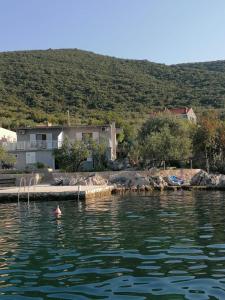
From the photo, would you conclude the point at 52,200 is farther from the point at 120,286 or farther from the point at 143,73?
the point at 143,73

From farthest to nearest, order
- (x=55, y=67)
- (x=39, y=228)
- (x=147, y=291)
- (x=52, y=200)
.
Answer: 1. (x=55, y=67)
2. (x=52, y=200)
3. (x=39, y=228)
4. (x=147, y=291)

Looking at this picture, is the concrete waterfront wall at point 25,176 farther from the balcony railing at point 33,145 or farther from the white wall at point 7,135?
the white wall at point 7,135

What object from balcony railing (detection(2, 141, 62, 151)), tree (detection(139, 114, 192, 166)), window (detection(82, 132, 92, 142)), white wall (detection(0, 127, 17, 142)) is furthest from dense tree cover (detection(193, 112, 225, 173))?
white wall (detection(0, 127, 17, 142))

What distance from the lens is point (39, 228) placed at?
79.2 ft

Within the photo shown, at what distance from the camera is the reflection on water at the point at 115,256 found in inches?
465

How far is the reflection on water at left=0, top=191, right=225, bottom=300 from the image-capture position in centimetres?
1182

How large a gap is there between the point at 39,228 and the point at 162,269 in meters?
11.6

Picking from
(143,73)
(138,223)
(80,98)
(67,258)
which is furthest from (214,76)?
(67,258)

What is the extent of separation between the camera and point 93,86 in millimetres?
128375

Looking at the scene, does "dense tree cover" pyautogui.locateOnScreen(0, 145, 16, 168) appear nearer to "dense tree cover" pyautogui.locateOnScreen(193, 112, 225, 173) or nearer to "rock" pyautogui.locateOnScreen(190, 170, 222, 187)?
"rock" pyautogui.locateOnScreen(190, 170, 222, 187)

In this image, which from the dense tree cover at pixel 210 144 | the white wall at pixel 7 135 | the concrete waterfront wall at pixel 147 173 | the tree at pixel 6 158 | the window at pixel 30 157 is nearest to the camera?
the concrete waterfront wall at pixel 147 173

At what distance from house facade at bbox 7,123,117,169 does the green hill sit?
28.1 m

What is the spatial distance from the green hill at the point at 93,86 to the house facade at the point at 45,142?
28061 mm

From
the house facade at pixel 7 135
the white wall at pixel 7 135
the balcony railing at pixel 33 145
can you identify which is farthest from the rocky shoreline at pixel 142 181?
the white wall at pixel 7 135
